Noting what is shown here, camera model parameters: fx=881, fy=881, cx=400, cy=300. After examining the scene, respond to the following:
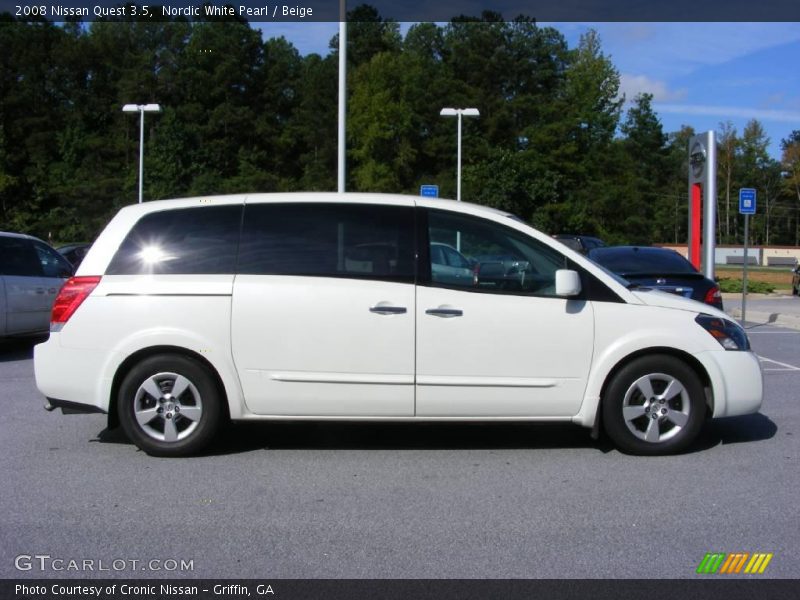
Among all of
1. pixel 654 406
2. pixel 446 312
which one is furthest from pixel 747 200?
pixel 446 312

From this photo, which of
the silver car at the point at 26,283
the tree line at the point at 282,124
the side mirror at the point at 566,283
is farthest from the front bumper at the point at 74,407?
the tree line at the point at 282,124

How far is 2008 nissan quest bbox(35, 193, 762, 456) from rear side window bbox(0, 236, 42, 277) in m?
5.99

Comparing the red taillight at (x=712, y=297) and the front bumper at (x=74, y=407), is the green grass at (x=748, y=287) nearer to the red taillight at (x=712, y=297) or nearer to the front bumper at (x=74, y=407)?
the red taillight at (x=712, y=297)

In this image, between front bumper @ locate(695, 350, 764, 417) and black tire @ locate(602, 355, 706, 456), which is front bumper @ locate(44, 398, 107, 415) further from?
front bumper @ locate(695, 350, 764, 417)

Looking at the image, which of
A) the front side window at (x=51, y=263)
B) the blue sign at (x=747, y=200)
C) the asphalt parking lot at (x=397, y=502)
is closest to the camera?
the asphalt parking lot at (x=397, y=502)

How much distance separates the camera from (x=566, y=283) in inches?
241

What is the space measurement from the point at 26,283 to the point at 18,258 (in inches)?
18.4

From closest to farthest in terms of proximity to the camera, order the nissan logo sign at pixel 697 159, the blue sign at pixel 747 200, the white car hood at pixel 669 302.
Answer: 1. the white car hood at pixel 669 302
2. the blue sign at pixel 747 200
3. the nissan logo sign at pixel 697 159

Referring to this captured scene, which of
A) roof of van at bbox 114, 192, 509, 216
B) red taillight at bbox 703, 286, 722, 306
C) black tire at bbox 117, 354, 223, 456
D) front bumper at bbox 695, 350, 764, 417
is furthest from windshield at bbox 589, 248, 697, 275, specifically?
black tire at bbox 117, 354, 223, 456

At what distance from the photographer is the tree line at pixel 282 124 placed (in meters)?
61.1

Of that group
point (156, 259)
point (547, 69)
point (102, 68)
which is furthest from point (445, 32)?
point (156, 259)

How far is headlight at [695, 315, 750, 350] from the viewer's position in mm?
6418

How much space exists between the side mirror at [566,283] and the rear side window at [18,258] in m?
8.38
